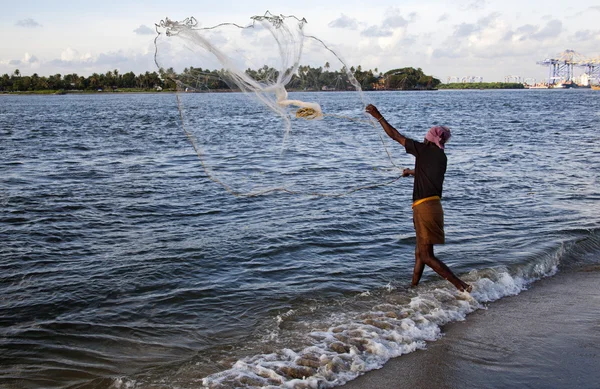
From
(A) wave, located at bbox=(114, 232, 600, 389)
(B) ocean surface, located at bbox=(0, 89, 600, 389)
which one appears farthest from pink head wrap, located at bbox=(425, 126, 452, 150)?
(A) wave, located at bbox=(114, 232, 600, 389)

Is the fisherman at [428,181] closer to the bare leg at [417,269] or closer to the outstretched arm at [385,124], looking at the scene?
the outstretched arm at [385,124]

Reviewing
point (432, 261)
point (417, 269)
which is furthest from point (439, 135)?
point (417, 269)

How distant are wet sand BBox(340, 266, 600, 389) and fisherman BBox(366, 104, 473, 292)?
927 millimetres

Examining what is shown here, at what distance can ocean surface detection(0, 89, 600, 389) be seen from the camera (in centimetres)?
588

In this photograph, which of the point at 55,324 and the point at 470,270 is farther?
the point at 470,270

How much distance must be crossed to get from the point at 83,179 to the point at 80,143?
1108cm

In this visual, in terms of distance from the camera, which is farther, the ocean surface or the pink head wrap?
the pink head wrap

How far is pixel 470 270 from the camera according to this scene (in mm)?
8578

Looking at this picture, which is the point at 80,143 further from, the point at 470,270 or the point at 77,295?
the point at 470,270

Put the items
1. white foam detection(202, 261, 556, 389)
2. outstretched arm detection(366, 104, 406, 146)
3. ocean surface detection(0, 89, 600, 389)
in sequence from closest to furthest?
1. white foam detection(202, 261, 556, 389)
2. ocean surface detection(0, 89, 600, 389)
3. outstretched arm detection(366, 104, 406, 146)

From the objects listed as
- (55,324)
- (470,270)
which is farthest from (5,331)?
(470,270)

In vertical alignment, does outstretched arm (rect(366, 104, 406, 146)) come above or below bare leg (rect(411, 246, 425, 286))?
above

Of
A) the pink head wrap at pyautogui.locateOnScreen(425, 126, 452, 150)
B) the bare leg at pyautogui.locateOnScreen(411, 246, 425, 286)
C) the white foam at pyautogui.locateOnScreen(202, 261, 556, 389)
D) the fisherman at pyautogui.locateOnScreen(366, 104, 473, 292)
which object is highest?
the pink head wrap at pyautogui.locateOnScreen(425, 126, 452, 150)

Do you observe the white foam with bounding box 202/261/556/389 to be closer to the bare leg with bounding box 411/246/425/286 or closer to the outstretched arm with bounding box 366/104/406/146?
the bare leg with bounding box 411/246/425/286
